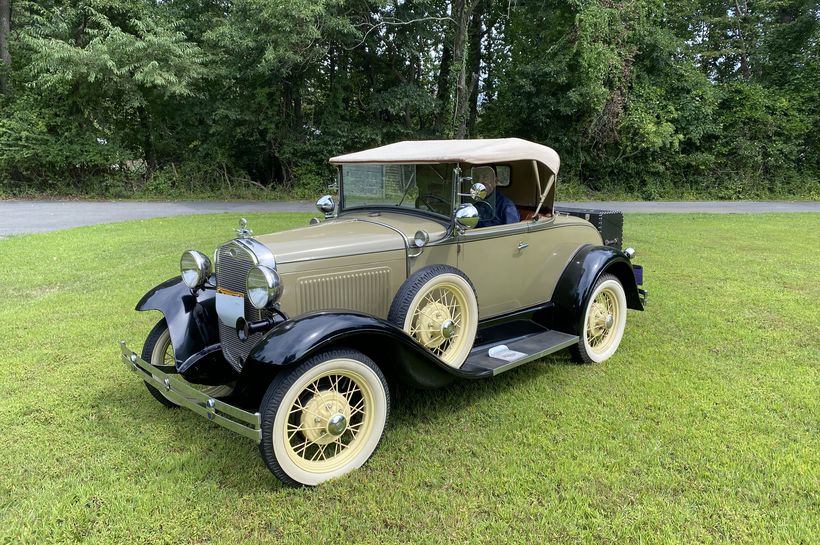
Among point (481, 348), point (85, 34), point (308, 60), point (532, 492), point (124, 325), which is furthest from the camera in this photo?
point (85, 34)

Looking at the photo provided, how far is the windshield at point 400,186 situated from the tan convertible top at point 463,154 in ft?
0.29

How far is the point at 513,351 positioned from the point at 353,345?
4.83 feet

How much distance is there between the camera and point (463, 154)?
3.77 metres

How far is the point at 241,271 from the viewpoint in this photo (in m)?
3.35

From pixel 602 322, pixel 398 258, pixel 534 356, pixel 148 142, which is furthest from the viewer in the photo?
pixel 148 142

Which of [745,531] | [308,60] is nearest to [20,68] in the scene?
[308,60]

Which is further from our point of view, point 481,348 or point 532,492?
point 481,348

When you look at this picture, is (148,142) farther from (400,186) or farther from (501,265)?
(501,265)

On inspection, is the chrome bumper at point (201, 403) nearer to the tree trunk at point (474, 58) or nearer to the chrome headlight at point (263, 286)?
the chrome headlight at point (263, 286)

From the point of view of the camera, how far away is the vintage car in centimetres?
295

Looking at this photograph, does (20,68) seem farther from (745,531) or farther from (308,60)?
(745,531)

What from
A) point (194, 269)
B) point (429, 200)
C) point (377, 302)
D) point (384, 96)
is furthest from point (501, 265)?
point (384, 96)

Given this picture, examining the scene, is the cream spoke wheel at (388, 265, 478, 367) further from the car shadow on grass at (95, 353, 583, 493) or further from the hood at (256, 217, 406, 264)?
the car shadow on grass at (95, 353, 583, 493)

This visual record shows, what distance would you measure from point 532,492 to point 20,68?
2389 cm
